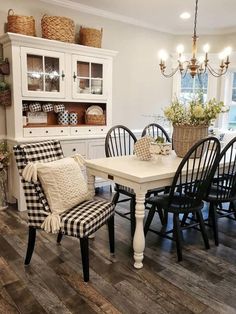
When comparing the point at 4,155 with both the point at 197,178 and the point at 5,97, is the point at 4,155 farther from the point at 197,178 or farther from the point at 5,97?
the point at 197,178

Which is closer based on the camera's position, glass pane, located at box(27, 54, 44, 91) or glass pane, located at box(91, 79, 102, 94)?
glass pane, located at box(27, 54, 44, 91)

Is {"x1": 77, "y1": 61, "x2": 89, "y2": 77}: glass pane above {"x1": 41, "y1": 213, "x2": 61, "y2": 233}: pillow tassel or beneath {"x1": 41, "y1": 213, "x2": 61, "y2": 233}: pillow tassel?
above

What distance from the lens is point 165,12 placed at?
4289 millimetres

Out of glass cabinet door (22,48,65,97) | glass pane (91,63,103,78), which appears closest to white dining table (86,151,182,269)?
glass cabinet door (22,48,65,97)

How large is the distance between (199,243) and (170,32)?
387 centimetres

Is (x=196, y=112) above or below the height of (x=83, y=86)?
below

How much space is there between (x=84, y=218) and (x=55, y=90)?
2.16m

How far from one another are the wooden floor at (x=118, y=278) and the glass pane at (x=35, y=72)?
68.7 inches

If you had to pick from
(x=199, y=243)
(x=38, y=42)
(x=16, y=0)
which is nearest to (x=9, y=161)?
(x=38, y=42)

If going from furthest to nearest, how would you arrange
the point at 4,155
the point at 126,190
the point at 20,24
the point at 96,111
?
the point at 96,111 → the point at 4,155 → the point at 20,24 → the point at 126,190

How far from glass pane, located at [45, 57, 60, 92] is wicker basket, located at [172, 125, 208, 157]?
1.72 metres

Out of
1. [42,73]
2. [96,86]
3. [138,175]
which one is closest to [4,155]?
[42,73]

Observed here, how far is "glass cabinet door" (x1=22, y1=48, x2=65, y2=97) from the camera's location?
11.4 ft

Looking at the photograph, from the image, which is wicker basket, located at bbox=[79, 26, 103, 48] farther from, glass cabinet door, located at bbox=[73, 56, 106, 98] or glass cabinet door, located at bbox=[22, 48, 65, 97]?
glass cabinet door, located at bbox=[22, 48, 65, 97]
